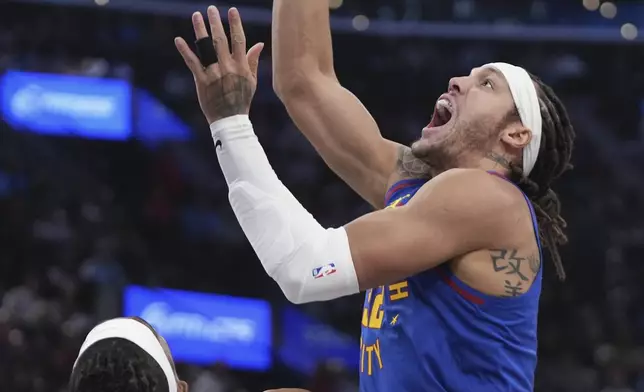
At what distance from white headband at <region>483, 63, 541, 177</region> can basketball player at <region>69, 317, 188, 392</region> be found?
1.24 meters

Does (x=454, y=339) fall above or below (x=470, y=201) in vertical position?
below

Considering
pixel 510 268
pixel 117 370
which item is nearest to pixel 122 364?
pixel 117 370

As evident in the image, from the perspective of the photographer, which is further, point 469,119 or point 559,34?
point 559,34

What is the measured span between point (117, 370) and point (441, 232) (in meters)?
0.89

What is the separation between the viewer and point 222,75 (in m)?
2.52

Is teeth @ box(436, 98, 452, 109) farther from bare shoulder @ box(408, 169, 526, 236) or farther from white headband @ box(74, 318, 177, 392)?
white headband @ box(74, 318, 177, 392)

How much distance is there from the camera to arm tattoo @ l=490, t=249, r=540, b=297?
2605 millimetres

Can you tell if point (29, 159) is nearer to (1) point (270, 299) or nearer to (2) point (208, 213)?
(2) point (208, 213)

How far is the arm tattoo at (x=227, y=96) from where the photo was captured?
2.52 meters

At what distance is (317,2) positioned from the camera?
318cm

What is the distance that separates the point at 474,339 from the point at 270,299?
8196mm

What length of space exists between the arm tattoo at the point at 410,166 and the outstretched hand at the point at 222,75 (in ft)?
2.39

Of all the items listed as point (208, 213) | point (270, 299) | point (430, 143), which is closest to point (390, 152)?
point (430, 143)

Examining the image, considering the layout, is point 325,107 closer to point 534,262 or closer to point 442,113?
point 442,113
